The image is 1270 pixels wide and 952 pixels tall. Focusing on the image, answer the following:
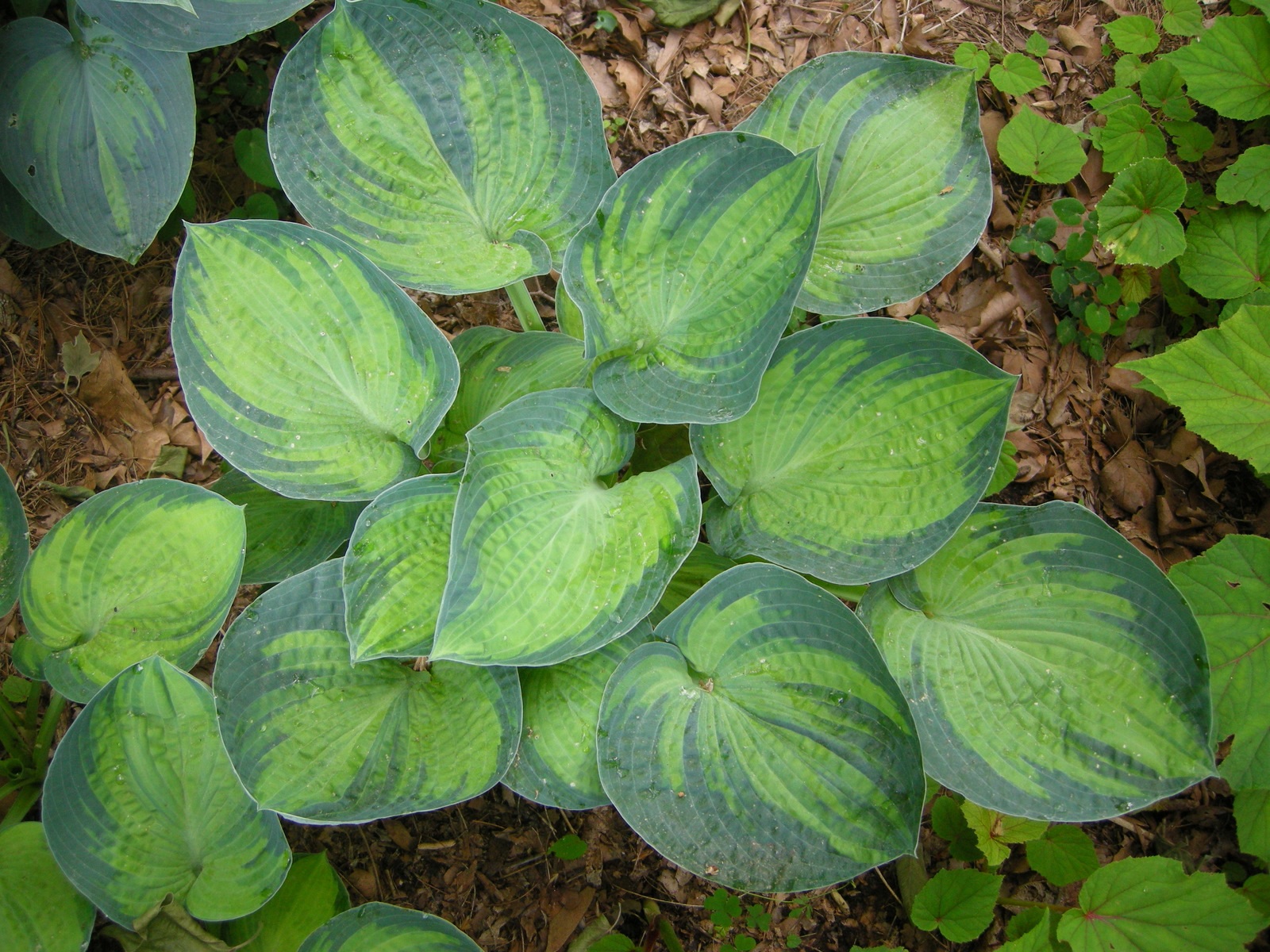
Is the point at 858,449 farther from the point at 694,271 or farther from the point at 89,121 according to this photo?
the point at 89,121

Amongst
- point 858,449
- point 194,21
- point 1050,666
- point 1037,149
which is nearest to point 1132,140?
point 1037,149

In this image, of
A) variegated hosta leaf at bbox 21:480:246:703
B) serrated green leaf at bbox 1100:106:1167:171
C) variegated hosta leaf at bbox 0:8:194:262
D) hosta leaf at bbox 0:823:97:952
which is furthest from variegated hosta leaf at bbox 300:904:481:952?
serrated green leaf at bbox 1100:106:1167:171

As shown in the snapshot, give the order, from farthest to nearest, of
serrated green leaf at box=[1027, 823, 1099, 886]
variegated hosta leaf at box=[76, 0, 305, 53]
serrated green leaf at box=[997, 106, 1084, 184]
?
1. serrated green leaf at box=[997, 106, 1084, 184]
2. serrated green leaf at box=[1027, 823, 1099, 886]
3. variegated hosta leaf at box=[76, 0, 305, 53]

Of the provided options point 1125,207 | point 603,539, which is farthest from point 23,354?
point 1125,207

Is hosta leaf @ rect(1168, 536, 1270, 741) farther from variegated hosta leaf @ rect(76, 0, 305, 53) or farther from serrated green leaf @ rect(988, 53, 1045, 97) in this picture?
variegated hosta leaf @ rect(76, 0, 305, 53)

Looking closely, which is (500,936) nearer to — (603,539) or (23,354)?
(603,539)

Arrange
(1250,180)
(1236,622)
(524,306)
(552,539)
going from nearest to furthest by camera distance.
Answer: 1. (552,539)
2. (1236,622)
3. (524,306)
4. (1250,180)
